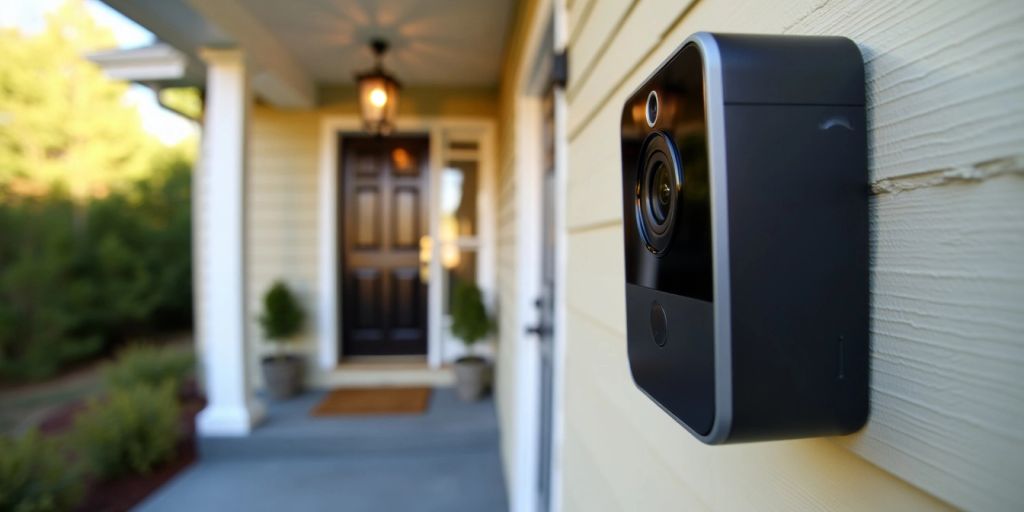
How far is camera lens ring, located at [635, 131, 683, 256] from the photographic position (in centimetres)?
37

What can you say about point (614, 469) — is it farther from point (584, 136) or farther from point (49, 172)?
point (49, 172)

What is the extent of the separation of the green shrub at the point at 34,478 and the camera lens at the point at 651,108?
2753 mm

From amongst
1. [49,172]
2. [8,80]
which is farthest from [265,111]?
[8,80]

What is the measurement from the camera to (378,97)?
2.93 metres

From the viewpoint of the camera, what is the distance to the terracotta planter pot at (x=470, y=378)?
140 inches

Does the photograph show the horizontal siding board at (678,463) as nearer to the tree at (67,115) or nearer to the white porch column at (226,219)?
the white porch column at (226,219)

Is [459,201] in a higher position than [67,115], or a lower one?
lower

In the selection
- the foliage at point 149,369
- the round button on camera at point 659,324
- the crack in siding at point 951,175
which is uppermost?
the crack in siding at point 951,175

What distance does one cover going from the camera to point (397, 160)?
13.3ft

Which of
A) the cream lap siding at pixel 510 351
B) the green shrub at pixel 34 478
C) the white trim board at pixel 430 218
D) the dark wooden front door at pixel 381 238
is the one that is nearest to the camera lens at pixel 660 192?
the cream lap siding at pixel 510 351

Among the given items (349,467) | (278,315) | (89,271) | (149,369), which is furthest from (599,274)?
(89,271)

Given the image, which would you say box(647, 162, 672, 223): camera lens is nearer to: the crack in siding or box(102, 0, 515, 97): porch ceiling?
the crack in siding

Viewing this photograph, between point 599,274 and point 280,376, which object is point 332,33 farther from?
point 599,274

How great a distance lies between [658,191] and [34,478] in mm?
2882
